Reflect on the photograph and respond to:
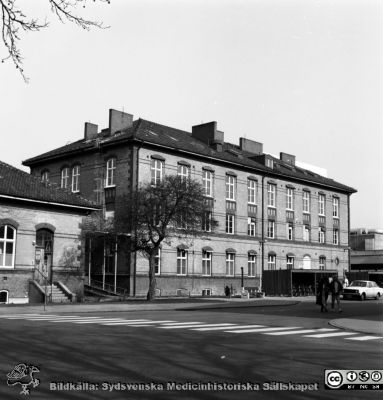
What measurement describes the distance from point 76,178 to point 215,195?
1186 cm

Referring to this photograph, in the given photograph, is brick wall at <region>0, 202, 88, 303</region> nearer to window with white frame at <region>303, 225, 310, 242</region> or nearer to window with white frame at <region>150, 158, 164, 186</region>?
window with white frame at <region>150, 158, 164, 186</region>

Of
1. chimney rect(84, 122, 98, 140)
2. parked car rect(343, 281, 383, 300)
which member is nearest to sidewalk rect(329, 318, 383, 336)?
parked car rect(343, 281, 383, 300)

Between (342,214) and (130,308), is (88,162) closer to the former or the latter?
(130,308)

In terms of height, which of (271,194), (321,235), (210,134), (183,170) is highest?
(210,134)

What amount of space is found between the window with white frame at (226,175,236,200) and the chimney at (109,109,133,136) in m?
9.88

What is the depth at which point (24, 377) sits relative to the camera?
337 inches

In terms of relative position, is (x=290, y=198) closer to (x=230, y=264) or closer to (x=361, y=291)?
(x=230, y=264)

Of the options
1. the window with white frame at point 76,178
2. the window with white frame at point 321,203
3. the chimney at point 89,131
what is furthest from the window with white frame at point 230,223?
the window with white frame at point 321,203

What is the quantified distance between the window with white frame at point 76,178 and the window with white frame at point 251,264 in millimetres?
16617

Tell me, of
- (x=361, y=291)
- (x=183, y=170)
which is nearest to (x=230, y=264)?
(x=183, y=170)

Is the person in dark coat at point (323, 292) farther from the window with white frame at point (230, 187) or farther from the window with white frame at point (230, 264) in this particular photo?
the window with white frame at point (230, 187)

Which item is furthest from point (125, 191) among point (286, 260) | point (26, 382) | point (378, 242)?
point (378, 242)

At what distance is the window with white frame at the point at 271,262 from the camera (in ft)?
176

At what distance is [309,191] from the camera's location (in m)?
59.0
